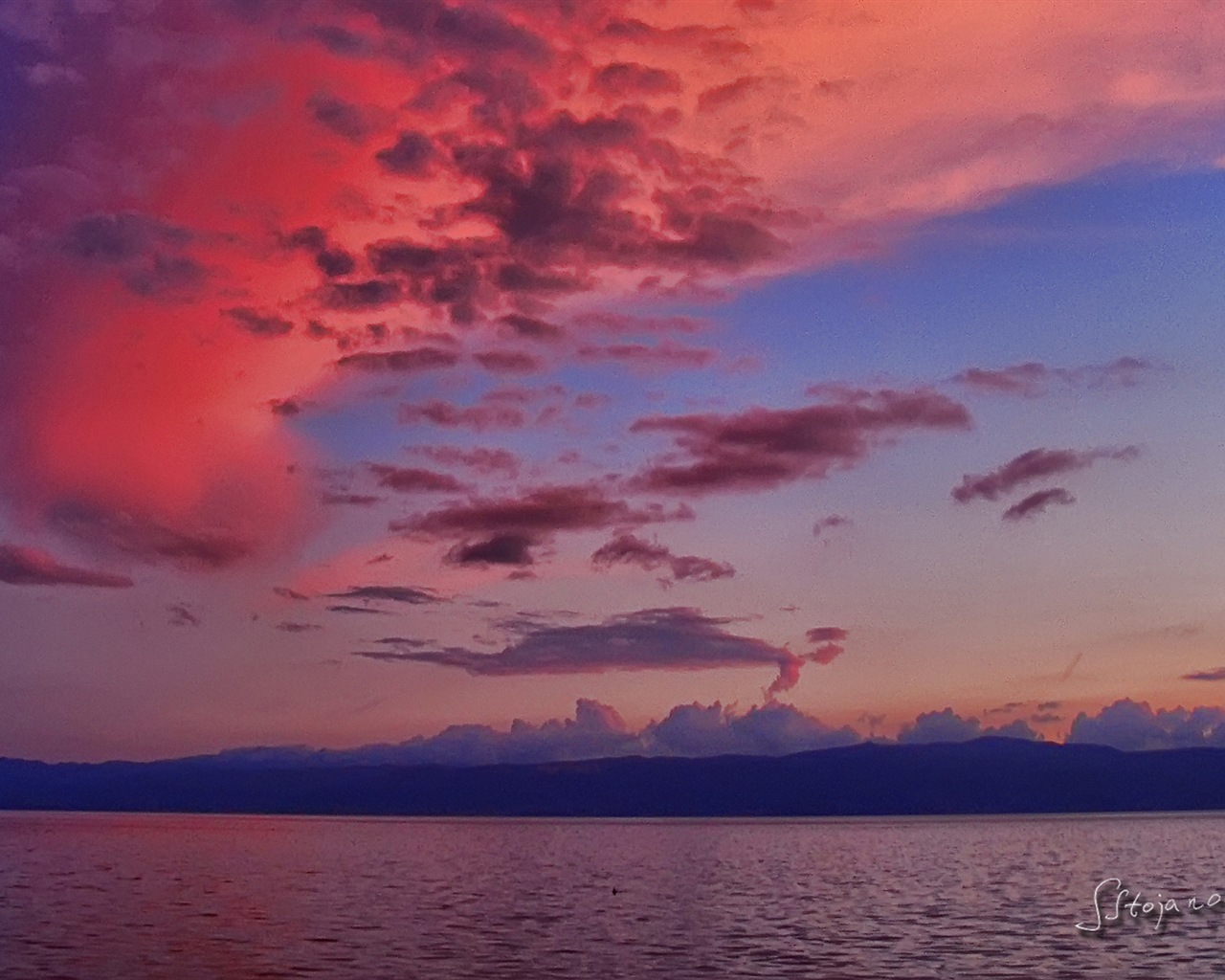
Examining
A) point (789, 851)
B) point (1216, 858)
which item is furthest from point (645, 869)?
point (1216, 858)

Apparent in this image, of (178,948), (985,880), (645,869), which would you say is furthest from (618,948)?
(645,869)

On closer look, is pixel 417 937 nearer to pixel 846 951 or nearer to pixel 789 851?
pixel 846 951

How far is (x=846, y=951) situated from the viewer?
214ft

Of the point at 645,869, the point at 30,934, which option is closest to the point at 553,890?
the point at 645,869

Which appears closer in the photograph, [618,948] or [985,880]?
[618,948]

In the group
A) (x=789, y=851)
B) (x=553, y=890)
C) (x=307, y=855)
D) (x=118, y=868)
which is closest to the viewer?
(x=553, y=890)

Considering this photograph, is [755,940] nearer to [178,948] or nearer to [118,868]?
[178,948]

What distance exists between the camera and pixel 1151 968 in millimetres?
58500

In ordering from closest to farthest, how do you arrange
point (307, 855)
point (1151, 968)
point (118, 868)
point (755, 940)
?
1. point (1151, 968)
2. point (755, 940)
3. point (118, 868)
4. point (307, 855)

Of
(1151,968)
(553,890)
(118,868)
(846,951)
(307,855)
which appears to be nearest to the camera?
(1151,968)

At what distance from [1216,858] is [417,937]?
12512 centimetres

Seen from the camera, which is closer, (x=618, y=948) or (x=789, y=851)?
(x=618, y=948)

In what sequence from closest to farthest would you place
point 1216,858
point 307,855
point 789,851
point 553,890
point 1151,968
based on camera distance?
point 1151,968 → point 553,890 → point 1216,858 → point 307,855 → point 789,851

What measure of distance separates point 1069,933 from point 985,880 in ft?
160
